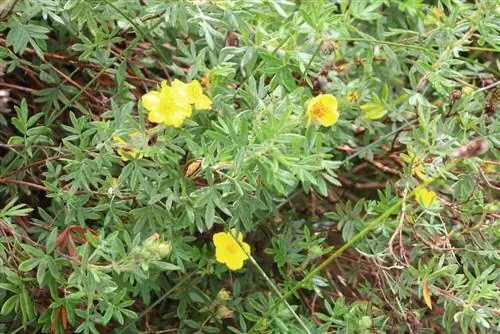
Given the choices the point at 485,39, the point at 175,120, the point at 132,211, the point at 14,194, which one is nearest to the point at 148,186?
the point at 132,211

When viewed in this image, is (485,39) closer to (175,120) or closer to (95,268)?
(175,120)

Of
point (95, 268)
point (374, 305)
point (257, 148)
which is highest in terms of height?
point (257, 148)

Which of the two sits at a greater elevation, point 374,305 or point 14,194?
point 14,194

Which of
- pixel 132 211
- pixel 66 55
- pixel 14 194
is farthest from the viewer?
pixel 66 55

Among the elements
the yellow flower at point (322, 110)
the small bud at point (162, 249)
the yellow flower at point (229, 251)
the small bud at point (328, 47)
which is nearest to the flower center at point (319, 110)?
the yellow flower at point (322, 110)

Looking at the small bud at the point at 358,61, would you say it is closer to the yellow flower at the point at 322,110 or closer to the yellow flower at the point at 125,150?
the yellow flower at the point at 322,110

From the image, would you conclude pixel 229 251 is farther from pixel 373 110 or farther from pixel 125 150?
pixel 373 110

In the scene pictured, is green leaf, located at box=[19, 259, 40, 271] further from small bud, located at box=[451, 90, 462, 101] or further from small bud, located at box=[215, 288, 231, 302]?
small bud, located at box=[451, 90, 462, 101]
